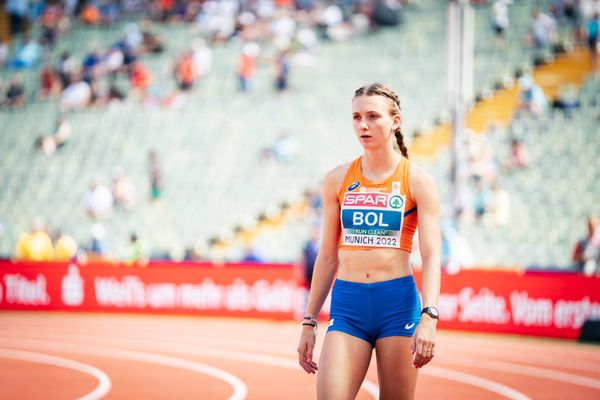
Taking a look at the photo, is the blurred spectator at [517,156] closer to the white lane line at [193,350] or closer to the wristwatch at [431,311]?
the white lane line at [193,350]

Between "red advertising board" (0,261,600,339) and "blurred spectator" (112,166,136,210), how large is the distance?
4957mm

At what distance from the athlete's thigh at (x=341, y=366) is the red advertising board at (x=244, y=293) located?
10897mm

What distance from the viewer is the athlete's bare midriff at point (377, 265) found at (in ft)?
15.6

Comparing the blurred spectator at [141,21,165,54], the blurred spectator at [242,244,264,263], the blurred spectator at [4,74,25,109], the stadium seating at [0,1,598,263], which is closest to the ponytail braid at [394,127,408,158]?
the blurred spectator at [242,244,264,263]

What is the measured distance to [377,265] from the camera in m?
4.75

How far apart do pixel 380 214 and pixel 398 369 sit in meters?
0.72

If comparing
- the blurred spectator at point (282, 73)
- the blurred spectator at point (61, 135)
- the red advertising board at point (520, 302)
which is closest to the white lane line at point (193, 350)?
the red advertising board at point (520, 302)

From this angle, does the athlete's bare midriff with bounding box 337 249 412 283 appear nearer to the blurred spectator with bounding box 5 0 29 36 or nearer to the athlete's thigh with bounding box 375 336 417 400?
the athlete's thigh with bounding box 375 336 417 400

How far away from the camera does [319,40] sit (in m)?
27.2

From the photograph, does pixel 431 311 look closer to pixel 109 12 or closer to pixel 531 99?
pixel 531 99

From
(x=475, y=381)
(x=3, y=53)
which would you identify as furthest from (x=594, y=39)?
(x=3, y=53)

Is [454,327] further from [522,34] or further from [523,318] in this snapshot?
[522,34]

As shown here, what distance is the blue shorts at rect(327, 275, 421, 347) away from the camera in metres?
4.70

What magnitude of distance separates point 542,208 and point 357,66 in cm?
737
